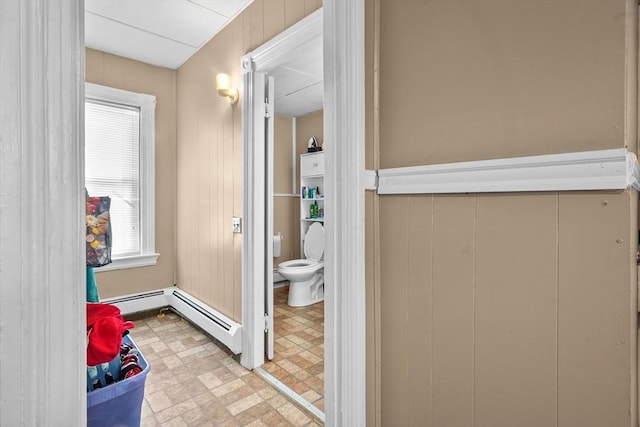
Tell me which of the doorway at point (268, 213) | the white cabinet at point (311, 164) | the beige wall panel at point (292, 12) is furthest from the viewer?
the white cabinet at point (311, 164)

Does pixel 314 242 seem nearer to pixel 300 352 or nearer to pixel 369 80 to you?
pixel 300 352

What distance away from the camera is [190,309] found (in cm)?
283

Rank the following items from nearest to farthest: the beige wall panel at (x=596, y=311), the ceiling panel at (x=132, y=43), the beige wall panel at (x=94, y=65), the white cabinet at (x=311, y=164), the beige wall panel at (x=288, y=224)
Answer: the beige wall panel at (x=596, y=311), the ceiling panel at (x=132, y=43), the beige wall panel at (x=94, y=65), the white cabinet at (x=311, y=164), the beige wall panel at (x=288, y=224)

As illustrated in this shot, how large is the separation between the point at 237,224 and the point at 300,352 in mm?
1097

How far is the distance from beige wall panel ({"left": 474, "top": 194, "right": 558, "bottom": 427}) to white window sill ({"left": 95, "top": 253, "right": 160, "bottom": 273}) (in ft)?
10.2

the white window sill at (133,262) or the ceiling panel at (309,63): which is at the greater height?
the ceiling panel at (309,63)

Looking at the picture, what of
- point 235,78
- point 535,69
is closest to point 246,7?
point 235,78

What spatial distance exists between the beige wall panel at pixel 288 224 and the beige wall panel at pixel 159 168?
1.39 meters

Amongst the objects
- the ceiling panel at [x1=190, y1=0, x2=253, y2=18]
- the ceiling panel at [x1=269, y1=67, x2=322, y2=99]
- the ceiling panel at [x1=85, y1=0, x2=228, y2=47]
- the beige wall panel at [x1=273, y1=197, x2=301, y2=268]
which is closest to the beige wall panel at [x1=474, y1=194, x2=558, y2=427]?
the ceiling panel at [x1=190, y1=0, x2=253, y2=18]

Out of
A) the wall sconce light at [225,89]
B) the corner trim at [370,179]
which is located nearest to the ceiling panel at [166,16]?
the wall sconce light at [225,89]

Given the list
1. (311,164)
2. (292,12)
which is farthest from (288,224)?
(292,12)

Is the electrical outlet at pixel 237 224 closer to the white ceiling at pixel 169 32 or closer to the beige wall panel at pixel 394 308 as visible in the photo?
the white ceiling at pixel 169 32

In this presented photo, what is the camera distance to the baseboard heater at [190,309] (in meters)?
2.25

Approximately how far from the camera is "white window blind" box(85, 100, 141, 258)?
2.85 meters
